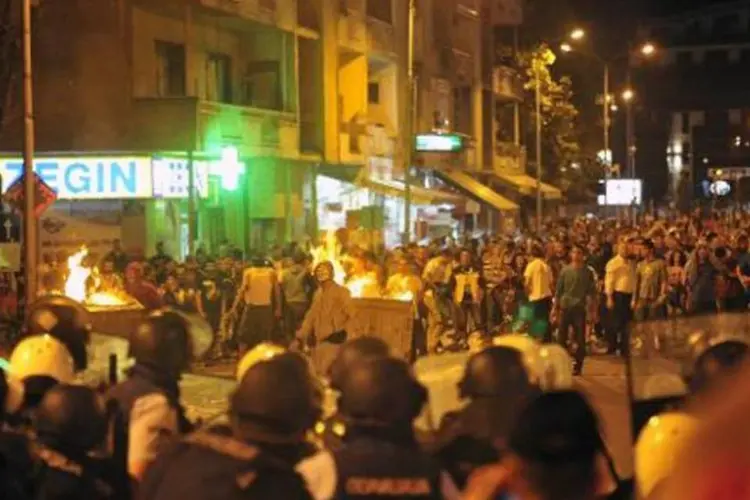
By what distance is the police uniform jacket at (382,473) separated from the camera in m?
4.03

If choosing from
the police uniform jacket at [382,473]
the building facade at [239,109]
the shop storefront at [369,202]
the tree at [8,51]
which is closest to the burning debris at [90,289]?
the building facade at [239,109]

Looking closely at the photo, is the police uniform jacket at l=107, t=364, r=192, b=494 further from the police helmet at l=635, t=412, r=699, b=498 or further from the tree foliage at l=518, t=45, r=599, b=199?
the tree foliage at l=518, t=45, r=599, b=199

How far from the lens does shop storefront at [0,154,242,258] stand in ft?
88.2

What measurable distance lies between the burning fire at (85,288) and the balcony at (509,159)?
34949mm

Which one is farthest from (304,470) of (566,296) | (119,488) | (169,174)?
(169,174)

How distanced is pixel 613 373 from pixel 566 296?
118 centimetres

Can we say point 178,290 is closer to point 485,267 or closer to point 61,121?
point 485,267

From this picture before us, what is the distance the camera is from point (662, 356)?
6.41m

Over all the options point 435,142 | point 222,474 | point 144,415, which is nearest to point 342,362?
point 144,415

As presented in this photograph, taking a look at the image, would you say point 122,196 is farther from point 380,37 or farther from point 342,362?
point 342,362

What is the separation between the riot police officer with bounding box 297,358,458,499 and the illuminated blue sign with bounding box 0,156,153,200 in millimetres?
22905

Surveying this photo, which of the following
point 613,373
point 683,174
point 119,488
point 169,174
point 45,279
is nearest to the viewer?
point 119,488

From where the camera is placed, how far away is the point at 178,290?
20125 millimetres

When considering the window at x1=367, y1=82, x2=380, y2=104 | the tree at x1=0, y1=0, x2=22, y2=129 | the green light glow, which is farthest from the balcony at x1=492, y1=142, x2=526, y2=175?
the tree at x1=0, y1=0, x2=22, y2=129
